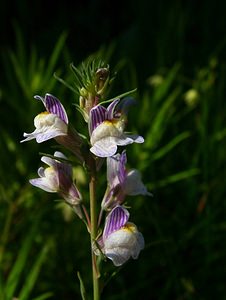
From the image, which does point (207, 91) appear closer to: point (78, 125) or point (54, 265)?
→ point (78, 125)

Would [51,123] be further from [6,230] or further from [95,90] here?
[6,230]

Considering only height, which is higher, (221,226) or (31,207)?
(31,207)

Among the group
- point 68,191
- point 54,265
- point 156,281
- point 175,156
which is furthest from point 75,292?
point 68,191

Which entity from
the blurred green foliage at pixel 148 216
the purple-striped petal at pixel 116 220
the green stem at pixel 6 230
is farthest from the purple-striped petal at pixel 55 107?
the green stem at pixel 6 230

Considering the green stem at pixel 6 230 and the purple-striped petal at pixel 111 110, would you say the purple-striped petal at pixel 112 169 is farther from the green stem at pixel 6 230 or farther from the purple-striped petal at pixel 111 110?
the green stem at pixel 6 230

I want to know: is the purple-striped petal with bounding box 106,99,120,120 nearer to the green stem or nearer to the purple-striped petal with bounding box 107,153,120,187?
the purple-striped petal with bounding box 107,153,120,187

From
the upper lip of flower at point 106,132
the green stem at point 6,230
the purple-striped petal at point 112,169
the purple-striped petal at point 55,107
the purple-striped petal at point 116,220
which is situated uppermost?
the purple-striped petal at point 55,107

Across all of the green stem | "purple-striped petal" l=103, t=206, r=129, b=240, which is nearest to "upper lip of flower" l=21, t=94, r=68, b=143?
"purple-striped petal" l=103, t=206, r=129, b=240
